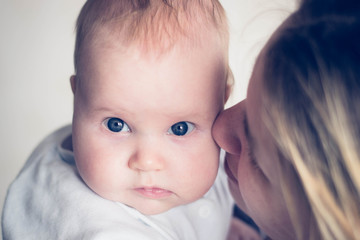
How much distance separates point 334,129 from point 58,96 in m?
1.38

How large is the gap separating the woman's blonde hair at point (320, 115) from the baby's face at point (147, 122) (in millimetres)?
198

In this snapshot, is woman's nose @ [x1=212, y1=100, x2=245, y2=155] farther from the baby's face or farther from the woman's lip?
the woman's lip

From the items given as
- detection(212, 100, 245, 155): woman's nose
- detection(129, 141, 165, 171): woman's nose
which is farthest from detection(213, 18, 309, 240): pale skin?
detection(129, 141, 165, 171): woman's nose

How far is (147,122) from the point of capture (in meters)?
0.69

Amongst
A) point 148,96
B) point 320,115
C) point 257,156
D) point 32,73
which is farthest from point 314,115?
point 32,73

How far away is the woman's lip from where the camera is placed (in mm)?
750

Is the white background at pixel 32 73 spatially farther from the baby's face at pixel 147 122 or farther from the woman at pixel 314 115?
the woman at pixel 314 115

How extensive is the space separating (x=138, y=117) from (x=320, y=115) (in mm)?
335

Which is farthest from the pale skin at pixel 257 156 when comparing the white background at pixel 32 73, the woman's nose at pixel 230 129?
the white background at pixel 32 73

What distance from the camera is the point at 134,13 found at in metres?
0.68

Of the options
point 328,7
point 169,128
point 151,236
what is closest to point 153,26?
point 169,128

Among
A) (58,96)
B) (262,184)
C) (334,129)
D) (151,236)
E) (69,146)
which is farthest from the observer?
(58,96)

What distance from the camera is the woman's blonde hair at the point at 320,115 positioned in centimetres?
45

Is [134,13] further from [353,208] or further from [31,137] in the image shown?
[31,137]
